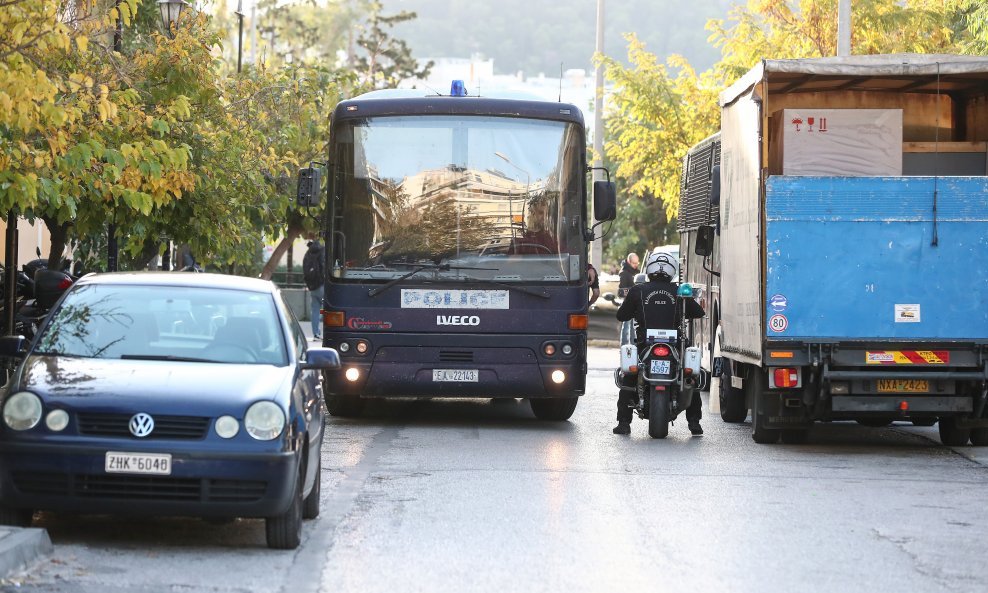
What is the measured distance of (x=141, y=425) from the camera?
333 inches

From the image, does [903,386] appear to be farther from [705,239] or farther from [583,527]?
[583,527]

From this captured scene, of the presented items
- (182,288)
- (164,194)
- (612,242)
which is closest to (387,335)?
(164,194)

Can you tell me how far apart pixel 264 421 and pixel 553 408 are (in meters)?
8.74

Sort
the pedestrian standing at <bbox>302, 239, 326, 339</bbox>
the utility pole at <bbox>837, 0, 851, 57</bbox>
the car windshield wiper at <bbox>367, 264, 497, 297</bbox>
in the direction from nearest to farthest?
the car windshield wiper at <bbox>367, 264, 497, 297</bbox> → the utility pole at <bbox>837, 0, 851, 57</bbox> → the pedestrian standing at <bbox>302, 239, 326, 339</bbox>

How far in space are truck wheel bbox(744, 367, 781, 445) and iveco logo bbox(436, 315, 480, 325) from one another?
270 cm

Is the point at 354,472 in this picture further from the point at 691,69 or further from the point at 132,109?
the point at 691,69

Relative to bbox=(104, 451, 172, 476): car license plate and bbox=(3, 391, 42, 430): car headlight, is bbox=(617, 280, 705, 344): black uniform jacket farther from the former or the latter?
bbox=(3, 391, 42, 430): car headlight

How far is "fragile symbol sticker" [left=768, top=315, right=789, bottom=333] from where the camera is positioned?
14141 millimetres

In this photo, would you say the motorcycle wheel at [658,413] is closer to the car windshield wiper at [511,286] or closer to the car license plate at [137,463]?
the car windshield wiper at [511,286]

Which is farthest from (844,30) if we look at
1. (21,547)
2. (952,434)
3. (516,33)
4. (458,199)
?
(516,33)

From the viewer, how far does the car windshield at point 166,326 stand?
944cm

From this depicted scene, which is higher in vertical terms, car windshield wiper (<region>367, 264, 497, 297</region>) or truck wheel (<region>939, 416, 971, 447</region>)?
car windshield wiper (<region>367, 264, 497, 297</region>)

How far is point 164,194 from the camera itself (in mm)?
14961

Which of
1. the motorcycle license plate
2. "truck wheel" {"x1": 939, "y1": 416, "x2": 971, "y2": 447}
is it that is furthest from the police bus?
"truck wheel" {"x1": 939, "y1": 416, "x2": 971, "y2": 447}
